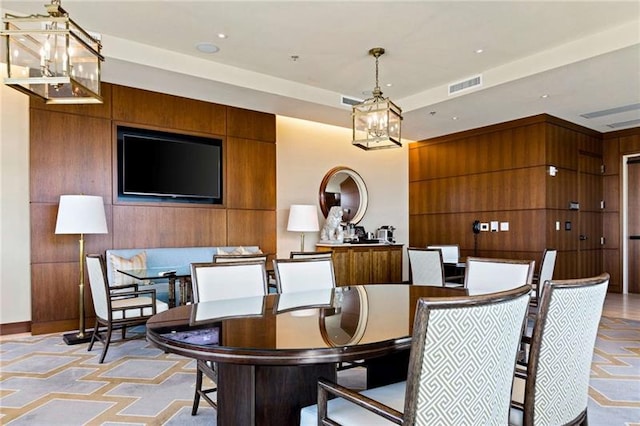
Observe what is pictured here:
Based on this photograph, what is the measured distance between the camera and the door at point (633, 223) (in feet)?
23.2

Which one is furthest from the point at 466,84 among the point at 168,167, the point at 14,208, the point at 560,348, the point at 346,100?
the point at 14,208

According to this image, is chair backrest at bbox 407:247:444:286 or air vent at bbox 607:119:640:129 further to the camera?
air vent at bbox 607:119:640:129

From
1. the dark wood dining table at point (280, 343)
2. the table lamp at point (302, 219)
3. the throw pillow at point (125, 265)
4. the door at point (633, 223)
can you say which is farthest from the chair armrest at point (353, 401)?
the door at point (633, 223)

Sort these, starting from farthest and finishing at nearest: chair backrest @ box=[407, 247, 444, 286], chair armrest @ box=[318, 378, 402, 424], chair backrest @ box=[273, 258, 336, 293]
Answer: chair backrest @ box=[407, 247, 444, 286] → chair backrest @ box=[273, 258, 336, 293] → chair armrest @ box=[318, 378, 402, 424]

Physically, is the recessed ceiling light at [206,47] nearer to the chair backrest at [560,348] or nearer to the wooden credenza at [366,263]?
the wooden credenza at [366,263]

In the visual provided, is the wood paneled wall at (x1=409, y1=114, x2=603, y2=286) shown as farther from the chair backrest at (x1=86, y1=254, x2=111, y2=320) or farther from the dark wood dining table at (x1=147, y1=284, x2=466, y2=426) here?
the chair backrest at (x1=86, y1=254, x2=111, y2=320)

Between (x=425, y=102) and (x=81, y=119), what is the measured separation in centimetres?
424

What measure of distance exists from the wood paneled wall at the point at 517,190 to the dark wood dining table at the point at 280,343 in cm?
466

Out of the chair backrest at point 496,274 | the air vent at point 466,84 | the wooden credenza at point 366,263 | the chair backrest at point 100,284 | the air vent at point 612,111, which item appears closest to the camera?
the chair backrest at point 496,274

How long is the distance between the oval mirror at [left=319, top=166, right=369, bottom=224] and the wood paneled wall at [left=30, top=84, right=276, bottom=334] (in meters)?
1.15

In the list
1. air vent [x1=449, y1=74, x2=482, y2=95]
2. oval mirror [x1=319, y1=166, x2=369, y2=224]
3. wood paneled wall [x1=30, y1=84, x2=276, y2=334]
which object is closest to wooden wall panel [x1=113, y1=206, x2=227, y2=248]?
wood paneled wall [x1=30, y1=84, x2=276, y2=334]

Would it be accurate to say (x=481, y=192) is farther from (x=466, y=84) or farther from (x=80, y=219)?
(x=80, y=219)

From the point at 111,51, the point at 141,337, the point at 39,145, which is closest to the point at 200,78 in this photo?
the point at 111,51

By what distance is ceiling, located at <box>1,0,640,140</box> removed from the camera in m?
3.46
